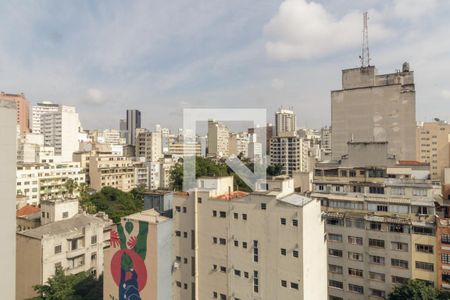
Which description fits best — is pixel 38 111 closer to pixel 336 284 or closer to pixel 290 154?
pixel 290 154

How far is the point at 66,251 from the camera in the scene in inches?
710

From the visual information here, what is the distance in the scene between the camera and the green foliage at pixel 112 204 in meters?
31.8

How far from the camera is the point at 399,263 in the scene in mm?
16734

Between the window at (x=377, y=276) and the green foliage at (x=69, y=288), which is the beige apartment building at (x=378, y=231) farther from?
the green foliage at (x=69, y=288)

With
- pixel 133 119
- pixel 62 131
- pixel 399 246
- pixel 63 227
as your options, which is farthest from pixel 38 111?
pixel 399 246

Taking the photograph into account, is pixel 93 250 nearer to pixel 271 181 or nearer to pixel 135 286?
pixel 135 286

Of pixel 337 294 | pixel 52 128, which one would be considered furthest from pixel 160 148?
pixel 337 294

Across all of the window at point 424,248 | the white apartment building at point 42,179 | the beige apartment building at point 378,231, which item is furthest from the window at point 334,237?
the white apartment building at point 42,179

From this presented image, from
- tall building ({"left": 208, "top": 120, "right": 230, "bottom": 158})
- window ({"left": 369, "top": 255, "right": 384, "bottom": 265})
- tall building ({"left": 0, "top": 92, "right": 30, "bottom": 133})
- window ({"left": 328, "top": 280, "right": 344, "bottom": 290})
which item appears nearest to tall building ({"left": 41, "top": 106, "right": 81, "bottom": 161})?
tall building ({"left": 0, "top": 92, "right": 30, "bottom": 133})

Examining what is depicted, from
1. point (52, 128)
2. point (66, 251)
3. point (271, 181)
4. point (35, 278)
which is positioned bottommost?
point (35, 278)

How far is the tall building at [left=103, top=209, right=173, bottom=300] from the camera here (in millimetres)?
13758

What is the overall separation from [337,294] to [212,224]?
8.92m

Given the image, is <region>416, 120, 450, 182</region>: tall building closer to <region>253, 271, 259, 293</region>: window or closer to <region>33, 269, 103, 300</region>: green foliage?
<region>253, 271, 259, 293</region>: window

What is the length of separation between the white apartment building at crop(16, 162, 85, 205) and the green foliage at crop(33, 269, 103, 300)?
2590 centimetres
